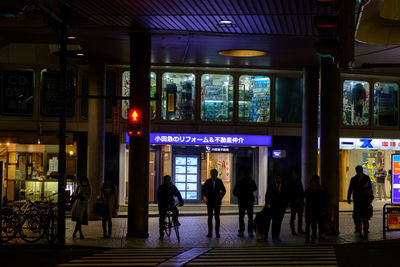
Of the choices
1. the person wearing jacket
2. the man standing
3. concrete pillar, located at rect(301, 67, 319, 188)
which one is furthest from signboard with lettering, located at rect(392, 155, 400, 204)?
the man standing

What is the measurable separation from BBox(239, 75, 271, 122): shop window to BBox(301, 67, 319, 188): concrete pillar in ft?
9.29

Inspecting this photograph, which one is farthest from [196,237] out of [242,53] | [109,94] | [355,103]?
[355,103]

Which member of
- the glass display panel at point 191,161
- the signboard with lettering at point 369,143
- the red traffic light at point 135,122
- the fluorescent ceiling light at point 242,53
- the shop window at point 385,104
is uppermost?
the fluorescent ceiling light at point 242,53

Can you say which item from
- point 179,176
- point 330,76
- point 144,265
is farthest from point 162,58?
point 144,265

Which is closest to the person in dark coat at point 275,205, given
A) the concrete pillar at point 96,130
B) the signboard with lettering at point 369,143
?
the concrete pillar at point 96,130

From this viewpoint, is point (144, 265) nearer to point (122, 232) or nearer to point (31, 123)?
point (122, 232)

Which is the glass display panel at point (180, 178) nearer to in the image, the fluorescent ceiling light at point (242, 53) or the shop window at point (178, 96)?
the shop window at point (178, 96)

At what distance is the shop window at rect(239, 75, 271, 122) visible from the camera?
29.6 m

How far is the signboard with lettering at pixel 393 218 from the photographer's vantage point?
781 inches

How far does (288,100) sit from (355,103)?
3359mm

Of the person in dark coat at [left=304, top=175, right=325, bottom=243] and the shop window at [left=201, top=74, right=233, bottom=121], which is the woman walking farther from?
the shop window at [left=201, top=74, right=233, bottom=121]

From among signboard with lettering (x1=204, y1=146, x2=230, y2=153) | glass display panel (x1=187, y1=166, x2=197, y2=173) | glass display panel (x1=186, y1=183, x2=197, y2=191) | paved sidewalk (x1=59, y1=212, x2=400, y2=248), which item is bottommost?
paved sidewalk (x1=59, y1=212, x2=400, y2=248)

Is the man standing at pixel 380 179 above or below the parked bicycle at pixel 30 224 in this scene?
above

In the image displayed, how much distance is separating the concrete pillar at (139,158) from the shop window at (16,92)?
957 cm
